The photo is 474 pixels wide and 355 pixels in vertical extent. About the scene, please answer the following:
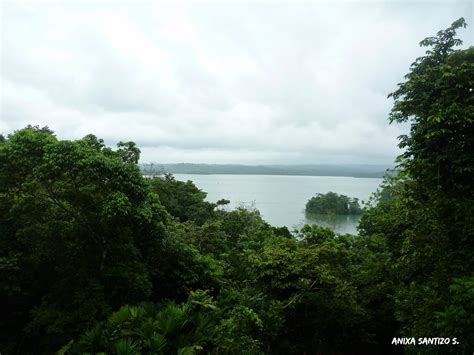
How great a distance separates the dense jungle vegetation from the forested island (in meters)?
42.8

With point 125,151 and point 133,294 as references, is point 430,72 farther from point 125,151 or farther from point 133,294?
point 133,294

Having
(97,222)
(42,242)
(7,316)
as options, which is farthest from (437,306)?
(7,316)

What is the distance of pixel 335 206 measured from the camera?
5116 cm

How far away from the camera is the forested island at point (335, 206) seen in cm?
5106

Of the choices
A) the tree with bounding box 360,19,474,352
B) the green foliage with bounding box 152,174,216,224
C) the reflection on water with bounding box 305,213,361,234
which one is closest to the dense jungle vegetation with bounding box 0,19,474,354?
the tree with bounding box 360,19,474,352

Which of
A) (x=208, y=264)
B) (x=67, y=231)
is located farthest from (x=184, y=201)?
(x=67, y=231)

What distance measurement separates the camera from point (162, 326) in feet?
18.2

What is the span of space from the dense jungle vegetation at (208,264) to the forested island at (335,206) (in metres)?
42.8

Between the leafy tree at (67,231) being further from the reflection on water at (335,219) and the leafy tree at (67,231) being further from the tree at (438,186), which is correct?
the reflection on water at (335,219)

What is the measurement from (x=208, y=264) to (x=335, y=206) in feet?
146

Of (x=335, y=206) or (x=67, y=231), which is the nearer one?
(x=67, y=231)

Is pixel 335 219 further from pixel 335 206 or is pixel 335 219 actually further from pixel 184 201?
pixel 184 201

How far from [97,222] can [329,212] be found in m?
46.0

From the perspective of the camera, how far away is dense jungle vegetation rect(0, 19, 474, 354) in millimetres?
5758
